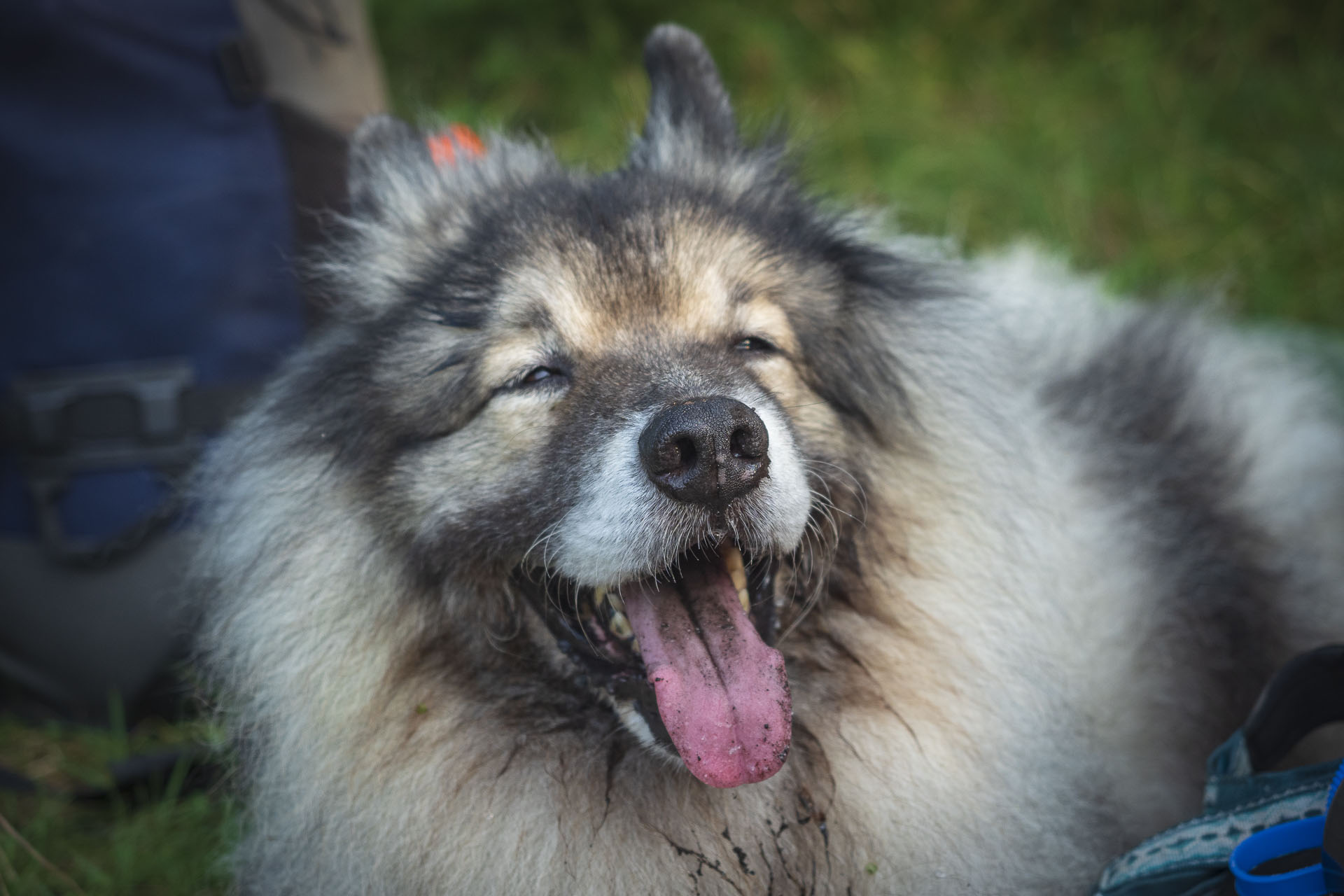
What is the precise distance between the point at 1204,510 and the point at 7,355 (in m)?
3.52

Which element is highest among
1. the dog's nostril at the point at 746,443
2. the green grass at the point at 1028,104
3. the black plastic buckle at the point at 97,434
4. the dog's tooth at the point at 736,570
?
the green grass at the point at 1028,104

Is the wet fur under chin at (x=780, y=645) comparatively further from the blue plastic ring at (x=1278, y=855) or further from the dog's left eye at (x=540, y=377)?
the blue plastic ring at (x=1278, y=855)

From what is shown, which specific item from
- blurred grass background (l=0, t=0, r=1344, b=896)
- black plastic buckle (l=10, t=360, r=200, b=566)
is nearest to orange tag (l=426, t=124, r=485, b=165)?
black plastic buckle (l=10, t=360, r=200, b=566)

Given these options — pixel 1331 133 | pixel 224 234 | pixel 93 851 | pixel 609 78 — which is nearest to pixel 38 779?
pixel 93 851

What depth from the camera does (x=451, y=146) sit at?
2920mm

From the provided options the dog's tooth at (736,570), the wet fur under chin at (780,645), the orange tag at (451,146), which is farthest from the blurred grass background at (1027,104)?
the dog's tooth at (736,570)

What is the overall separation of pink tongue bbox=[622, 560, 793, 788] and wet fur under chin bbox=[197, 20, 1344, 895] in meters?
0.18

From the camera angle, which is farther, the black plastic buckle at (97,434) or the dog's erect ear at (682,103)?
the black plastic buckle at (97,434)

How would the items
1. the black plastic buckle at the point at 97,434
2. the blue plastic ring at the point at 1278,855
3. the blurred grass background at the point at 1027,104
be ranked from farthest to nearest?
1. the blurred grass background at the point at 1027,104
2. the black plastic buckle at the point at 97,434
3. the blue plastic ring at the point at 1278,855

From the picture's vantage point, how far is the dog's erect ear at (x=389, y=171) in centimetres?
268

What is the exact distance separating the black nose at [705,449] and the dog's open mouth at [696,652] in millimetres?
240

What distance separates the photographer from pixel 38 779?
3.51 meters

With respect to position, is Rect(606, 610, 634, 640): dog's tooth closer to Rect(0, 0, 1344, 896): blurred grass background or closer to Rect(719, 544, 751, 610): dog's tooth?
Rect(719, 544, 751, 610): dog's tooth

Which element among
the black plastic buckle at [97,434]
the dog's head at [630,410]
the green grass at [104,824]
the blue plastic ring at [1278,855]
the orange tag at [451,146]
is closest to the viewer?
the blue plastic ring at [1278,855]
